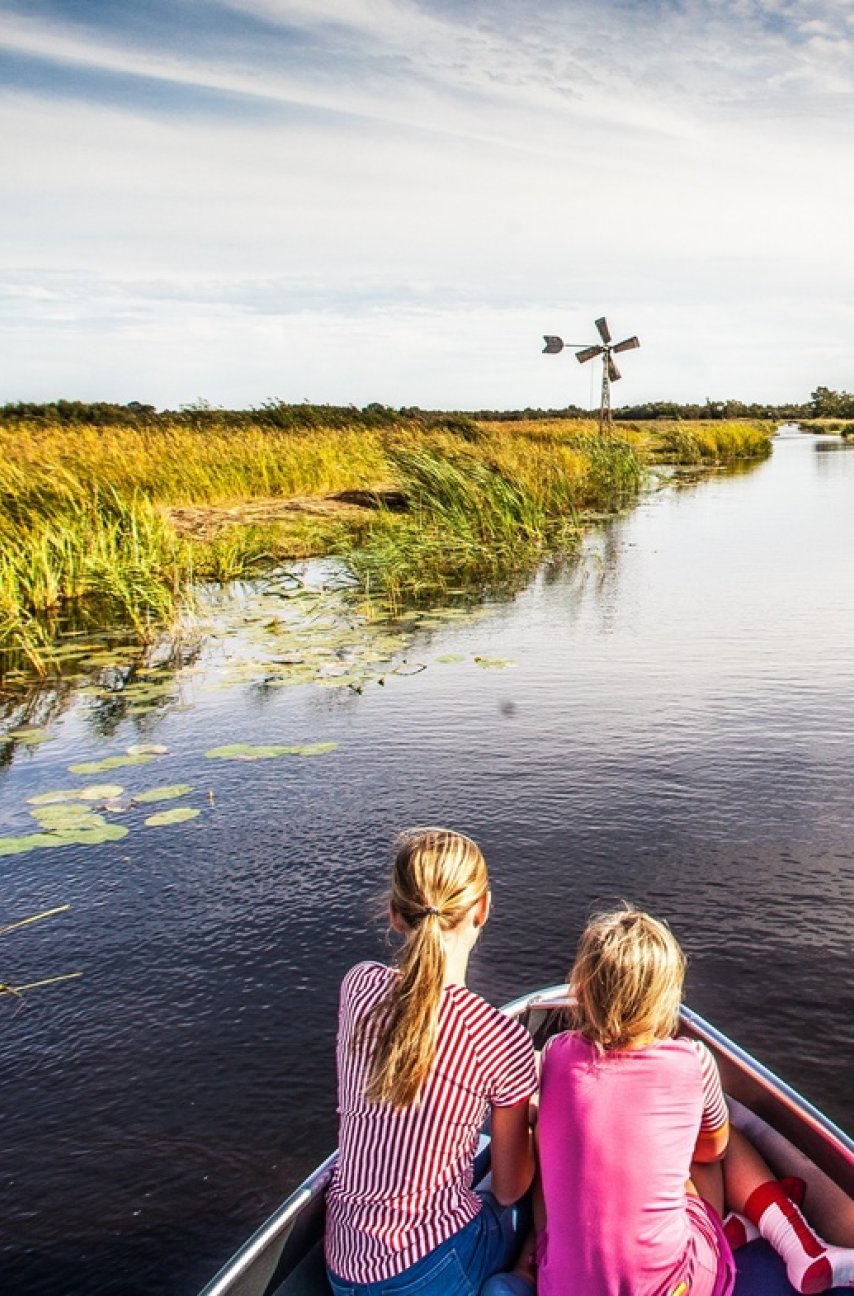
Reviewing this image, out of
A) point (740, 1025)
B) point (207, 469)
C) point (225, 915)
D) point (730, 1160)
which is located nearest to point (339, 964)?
point (225, 915)

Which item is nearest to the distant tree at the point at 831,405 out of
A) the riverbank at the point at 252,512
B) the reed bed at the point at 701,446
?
the reed bed at the point at 701,446

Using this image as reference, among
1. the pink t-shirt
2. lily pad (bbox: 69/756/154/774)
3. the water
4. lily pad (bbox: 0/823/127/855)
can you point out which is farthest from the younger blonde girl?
lily pad (bbox: 69/756/154/774)

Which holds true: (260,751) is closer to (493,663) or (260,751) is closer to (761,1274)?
(493,663)

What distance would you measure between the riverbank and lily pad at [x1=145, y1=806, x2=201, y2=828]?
3.41 metres

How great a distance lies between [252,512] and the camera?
15742mm

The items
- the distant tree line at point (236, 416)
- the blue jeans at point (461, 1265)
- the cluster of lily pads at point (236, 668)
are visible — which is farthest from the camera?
the distant tree line at point (236, 416)

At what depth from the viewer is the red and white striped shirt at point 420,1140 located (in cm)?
206

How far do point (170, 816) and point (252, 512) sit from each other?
35.5 ft

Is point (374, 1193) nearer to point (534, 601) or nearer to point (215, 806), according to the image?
point (215, 806)

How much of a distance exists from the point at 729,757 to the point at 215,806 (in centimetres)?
285

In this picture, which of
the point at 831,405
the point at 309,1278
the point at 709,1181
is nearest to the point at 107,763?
the point at 309,1278

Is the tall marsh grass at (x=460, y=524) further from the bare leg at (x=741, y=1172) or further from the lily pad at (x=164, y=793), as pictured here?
the bare leg at (x=741, y=1172)

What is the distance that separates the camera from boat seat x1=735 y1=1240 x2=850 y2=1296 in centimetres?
217

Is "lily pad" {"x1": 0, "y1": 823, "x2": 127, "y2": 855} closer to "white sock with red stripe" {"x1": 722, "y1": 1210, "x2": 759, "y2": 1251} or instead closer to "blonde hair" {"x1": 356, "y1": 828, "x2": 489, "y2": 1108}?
"blonde hair" {"x1": 356, "y1": 828, "x2": 489, "y2": 1108}
